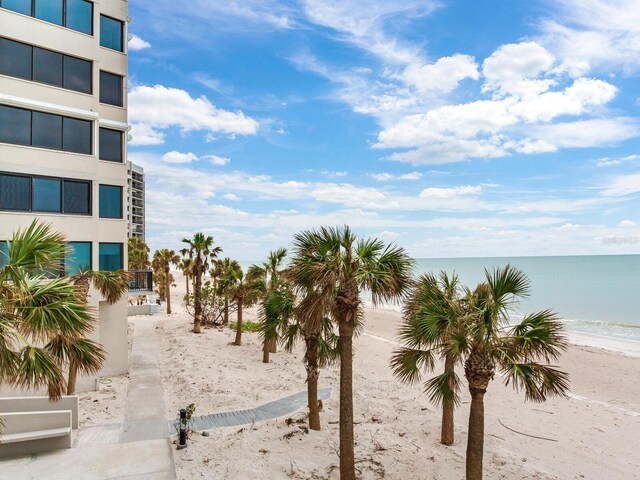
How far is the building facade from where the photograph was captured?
14.1 metres

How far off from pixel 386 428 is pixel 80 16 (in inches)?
704

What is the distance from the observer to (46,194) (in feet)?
48.5

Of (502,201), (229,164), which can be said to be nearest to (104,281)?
(229,164)

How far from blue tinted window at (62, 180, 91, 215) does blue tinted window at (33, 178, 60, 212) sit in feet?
0.82

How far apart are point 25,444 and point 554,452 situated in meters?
13.3

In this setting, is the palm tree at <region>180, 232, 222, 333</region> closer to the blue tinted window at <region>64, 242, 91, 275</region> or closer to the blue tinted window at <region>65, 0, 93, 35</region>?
the blue tinted window at <region>64, 242, 91, 275</region>

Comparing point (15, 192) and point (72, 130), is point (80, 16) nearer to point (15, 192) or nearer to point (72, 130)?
point (72, 130)

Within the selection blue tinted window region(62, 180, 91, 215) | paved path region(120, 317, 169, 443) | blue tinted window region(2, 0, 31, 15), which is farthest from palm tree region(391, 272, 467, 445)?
blue tinted window region(2, 0, 31, 15)

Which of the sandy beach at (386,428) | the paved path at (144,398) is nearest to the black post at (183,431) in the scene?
the sandy beach at (386,428)

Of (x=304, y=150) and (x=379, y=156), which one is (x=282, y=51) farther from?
(x=379, y=156)

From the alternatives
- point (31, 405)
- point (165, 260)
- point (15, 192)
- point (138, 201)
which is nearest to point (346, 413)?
point (31, 405)

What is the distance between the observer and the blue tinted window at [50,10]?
48.3 feet

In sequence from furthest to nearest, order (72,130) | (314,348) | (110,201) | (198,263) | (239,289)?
(198,263), (239,289), (110,201), (72,130), (314,348)

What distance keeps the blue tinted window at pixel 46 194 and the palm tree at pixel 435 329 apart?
1269cm
